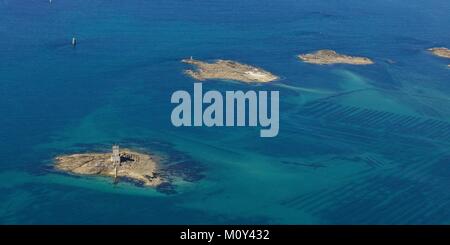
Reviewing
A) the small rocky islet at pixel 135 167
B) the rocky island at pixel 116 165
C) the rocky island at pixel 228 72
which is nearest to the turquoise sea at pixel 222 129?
the small rocky islet at pixel 135 167

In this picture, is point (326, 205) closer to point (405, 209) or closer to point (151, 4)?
point (405, 209)

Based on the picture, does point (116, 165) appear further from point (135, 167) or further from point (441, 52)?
point (441, 52)

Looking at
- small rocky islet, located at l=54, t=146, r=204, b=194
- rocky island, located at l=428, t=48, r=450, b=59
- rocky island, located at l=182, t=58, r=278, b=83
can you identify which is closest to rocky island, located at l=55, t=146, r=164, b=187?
small rocky islet, located at l=54, t=146, r=204, b=194

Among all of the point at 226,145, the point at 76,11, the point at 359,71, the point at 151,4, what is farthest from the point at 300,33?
the point at 226,145

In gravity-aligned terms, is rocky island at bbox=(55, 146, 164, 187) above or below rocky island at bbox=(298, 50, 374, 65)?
below

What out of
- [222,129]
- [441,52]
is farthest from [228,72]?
[441,52]

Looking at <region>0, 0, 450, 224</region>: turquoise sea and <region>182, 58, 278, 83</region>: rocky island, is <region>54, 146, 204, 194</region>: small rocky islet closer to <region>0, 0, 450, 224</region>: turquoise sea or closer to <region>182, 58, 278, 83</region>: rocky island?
<region>0, 0, 450, 224</region>: turquoise sea
